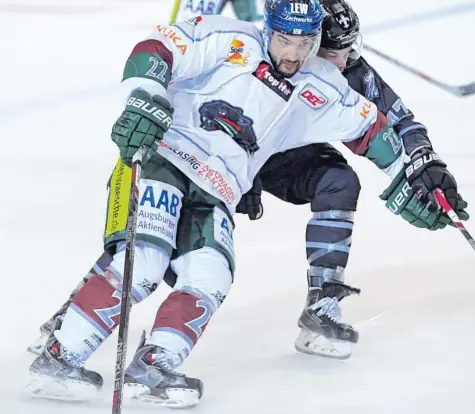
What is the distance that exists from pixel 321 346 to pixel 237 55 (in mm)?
718

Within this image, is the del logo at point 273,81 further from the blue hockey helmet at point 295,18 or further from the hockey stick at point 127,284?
the hockey stick at point 127,284

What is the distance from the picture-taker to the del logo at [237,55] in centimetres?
272

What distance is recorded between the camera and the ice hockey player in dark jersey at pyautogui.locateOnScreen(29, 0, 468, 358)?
2.89m

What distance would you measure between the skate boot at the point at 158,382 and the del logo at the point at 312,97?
70 cm

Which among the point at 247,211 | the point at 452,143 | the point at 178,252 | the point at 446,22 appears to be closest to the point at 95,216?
the point at 247,211

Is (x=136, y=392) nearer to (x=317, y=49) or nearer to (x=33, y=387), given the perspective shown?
(x=33, y=387)

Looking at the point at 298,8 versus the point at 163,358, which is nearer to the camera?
the point at 163,358

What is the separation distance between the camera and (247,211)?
2973 mm

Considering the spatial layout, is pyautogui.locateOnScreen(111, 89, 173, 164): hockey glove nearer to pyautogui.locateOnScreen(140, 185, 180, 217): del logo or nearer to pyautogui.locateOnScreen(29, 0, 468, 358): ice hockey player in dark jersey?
pyautogui.locateOnScreen(140, 185, 180, 217): del logo

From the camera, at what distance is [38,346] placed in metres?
2.79

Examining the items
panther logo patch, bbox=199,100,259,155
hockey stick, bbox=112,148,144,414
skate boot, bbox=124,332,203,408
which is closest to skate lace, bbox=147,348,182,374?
skate boot, bbox=124,332,203,408

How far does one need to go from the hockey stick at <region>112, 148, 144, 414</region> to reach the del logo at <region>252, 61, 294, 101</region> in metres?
0.39

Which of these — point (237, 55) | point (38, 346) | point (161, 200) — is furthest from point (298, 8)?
point (38, 346)

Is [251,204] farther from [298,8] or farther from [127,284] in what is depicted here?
[127,284]
